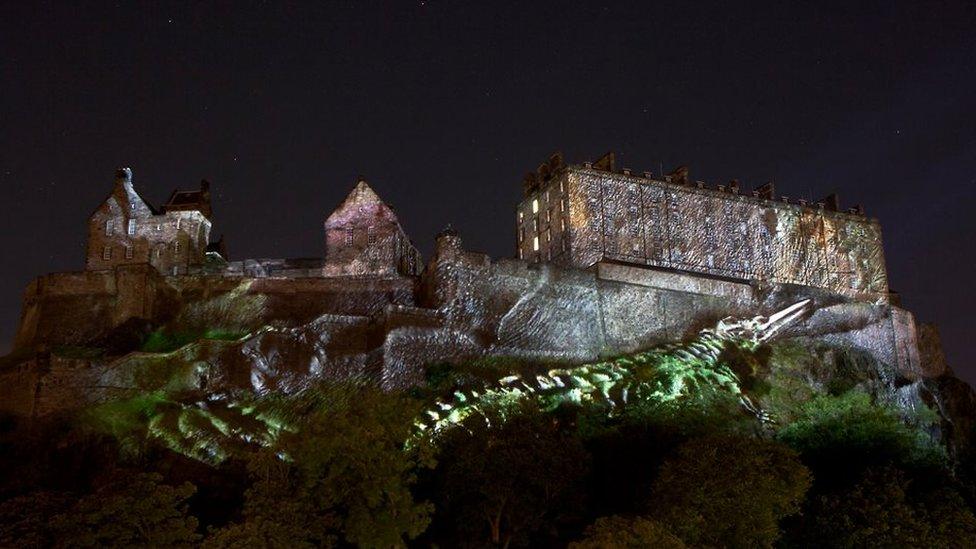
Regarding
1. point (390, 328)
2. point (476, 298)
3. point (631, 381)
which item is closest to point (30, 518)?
point (390, 328)

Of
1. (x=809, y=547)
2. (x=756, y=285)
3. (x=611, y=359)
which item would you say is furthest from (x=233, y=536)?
(x=756, y=285)

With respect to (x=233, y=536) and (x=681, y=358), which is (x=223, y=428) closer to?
(x=233, y=536)

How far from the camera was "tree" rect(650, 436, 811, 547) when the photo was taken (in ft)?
134

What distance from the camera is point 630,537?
3597 centimetres

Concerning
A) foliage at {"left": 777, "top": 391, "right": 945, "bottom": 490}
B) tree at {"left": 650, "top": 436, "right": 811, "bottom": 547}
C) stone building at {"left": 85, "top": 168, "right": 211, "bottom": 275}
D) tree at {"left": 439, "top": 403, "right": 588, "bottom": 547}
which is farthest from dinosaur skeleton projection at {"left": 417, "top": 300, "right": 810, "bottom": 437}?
stone building at {"left": 85, "top": 168, "right": 211, "bottom": 275}

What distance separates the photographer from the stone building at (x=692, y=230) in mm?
75250

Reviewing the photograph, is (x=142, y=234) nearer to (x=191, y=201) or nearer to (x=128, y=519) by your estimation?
(x=191, y=201)

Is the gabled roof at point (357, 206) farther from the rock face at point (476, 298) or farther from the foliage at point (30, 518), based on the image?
the foliage at point (30, 518)

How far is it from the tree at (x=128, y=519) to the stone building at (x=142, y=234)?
3834 cm

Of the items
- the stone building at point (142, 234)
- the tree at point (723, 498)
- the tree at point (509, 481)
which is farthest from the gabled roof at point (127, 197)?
the tree at point (723, 498)

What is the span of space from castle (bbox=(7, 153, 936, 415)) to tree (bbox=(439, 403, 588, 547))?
13.3m

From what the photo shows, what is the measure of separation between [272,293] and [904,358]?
163 ft

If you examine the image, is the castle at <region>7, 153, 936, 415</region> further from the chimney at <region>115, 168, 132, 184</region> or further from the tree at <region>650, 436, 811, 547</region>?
the tree at <region>650, 436, 811, 547</region>

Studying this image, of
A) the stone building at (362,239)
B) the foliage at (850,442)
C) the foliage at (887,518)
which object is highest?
the stone building at (362,239)
